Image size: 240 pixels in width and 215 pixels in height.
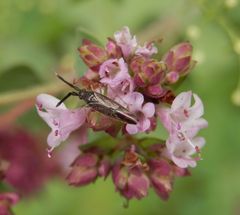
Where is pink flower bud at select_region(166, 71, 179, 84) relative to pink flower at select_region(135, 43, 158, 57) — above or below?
below

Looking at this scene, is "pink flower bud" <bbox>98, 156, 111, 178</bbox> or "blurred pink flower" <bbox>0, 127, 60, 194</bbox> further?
"blurred pink flower" <bbox>0, 127, 60, 194</bbox>

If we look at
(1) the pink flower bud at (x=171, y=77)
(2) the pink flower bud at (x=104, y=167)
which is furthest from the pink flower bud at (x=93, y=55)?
(2) the pink flower bud at (x=104, y=167)

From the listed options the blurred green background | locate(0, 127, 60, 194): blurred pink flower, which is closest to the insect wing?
locate(0, 127, 60, 194): blurred pink flower

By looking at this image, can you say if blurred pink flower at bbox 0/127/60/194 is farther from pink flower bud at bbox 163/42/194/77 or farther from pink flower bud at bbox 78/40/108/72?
pink flower bud at bbox 163/42/194/77

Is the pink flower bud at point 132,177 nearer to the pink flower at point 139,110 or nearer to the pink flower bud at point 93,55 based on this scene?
the pink flower at point 139,110

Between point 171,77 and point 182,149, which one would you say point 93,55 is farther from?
point 182,149

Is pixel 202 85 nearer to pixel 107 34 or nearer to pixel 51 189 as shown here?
pixel 107 34

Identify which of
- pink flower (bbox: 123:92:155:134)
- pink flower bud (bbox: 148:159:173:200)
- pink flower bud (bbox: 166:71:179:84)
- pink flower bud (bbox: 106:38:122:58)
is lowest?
pink flower bud (bbox: 148:159:173:200)
